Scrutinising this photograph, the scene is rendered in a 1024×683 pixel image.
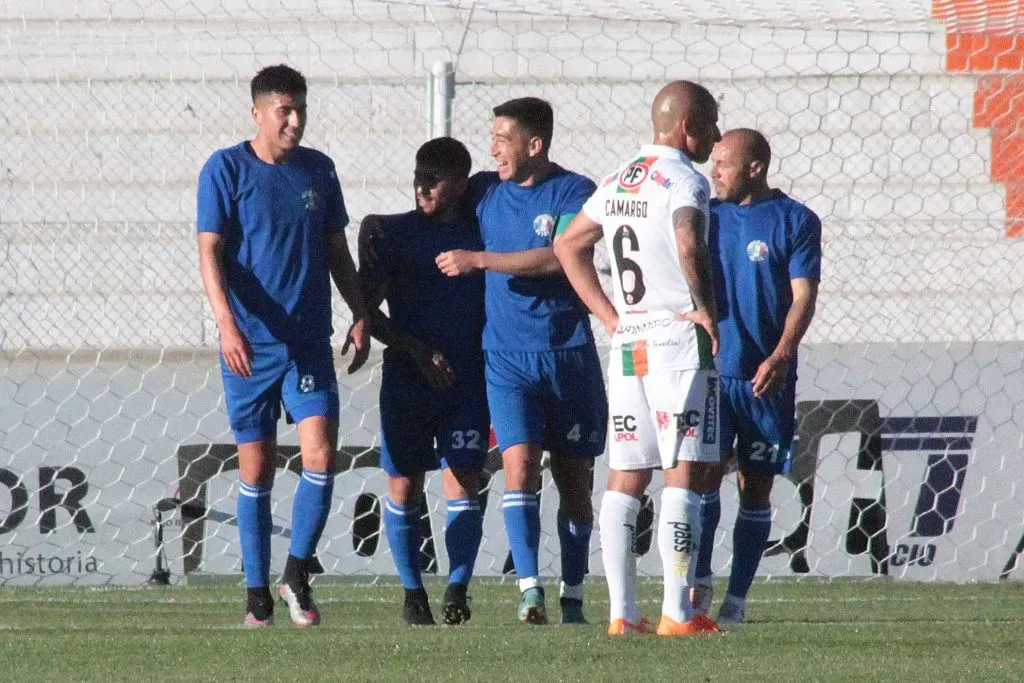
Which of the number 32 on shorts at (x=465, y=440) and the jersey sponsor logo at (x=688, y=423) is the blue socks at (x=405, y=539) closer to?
the number 32 on shorts at (x=465, y=440)

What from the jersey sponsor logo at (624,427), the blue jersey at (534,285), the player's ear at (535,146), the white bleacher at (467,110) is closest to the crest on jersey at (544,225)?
the blue jersey at (534,285)

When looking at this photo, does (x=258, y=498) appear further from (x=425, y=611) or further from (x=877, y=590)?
(x=877, y=590)

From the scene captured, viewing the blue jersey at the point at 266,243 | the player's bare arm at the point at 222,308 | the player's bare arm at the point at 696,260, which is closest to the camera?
the player's bare arm at the point at 696,260

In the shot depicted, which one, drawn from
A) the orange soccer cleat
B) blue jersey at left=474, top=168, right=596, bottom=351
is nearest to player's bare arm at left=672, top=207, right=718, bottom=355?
the orange soccer cleat

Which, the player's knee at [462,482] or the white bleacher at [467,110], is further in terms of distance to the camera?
the white bleacher at [467,110]

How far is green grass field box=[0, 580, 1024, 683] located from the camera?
146 inches

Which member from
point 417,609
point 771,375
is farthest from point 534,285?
point 417,609

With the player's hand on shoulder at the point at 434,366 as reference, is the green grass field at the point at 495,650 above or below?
below

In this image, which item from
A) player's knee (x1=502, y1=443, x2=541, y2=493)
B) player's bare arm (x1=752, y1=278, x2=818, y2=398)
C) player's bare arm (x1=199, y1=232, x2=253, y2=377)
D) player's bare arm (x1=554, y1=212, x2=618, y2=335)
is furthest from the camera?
player's bare arm (x1=752, y1=278, x2=818, y2=398)

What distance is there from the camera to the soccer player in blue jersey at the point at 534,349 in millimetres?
5191

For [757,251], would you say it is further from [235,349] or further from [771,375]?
[235,349]

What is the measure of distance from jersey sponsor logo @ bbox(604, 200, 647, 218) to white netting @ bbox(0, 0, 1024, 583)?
101 inches

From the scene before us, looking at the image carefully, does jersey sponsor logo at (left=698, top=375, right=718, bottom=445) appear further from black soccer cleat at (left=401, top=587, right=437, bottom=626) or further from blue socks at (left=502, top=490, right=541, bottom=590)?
black soccer cleat at (left=401, top=587, right=437, bottom=626)

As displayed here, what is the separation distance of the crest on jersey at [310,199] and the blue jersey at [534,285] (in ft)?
1.95
